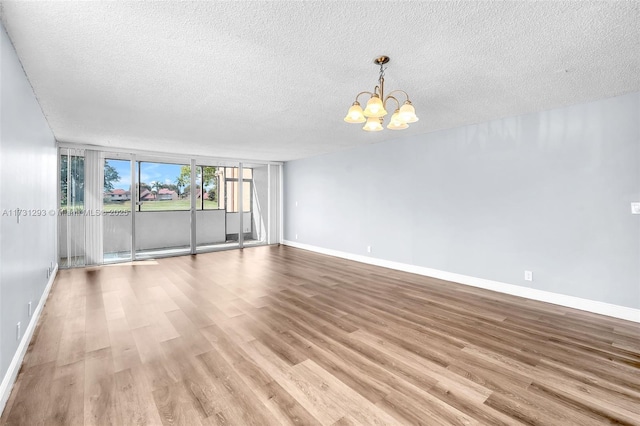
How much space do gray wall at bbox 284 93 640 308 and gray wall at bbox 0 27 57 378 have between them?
173 inches

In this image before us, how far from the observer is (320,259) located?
6395mm

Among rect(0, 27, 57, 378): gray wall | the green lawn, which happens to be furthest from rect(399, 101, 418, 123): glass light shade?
the green lawn

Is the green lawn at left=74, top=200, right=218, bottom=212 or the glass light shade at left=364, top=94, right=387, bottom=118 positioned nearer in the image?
the glass light shade at left=364, top=94, right=387, bottom=118

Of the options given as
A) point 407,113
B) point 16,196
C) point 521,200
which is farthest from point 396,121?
point 16,196

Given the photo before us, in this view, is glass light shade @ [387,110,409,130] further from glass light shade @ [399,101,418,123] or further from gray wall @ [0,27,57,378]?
gray wall @ [0,27,57,378]

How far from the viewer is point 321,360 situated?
2.34 meters

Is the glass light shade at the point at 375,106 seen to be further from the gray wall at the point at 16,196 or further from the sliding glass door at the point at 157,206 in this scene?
the sliding glass door at the point at 157,206

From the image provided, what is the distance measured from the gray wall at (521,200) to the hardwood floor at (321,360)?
0.57 meters

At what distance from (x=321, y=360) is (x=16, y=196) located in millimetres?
2839

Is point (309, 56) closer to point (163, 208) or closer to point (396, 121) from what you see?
point (396, 121)

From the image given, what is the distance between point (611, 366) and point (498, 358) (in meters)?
0.86

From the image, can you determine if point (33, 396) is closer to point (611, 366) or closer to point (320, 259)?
point (611, 366)

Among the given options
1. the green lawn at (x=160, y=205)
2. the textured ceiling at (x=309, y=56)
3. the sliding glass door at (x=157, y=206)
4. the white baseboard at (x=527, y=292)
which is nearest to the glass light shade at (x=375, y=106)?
the textured ceiling at (x=309, y=56)

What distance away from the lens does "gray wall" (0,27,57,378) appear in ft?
6.28
